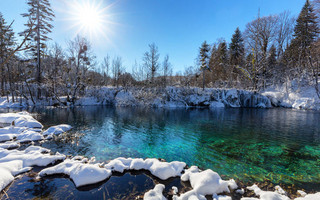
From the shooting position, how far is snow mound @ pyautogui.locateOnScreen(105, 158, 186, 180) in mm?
5098

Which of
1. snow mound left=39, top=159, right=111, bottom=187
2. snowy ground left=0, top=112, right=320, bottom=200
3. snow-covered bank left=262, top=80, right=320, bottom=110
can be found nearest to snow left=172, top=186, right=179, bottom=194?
snowy ground left=0, top=112, right=320, bottom=200

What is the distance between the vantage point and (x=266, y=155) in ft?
24.7

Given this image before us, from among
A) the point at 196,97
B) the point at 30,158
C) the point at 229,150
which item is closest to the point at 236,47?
the point at 196,97

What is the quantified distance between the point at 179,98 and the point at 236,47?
2675 cm

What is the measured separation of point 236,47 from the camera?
A: 146 feet

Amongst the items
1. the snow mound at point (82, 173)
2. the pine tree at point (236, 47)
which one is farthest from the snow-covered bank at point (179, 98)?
the snow mound at point (82, 173)

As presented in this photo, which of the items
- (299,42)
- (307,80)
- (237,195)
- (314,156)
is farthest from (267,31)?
(237,195)

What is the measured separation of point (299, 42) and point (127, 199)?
183 feet

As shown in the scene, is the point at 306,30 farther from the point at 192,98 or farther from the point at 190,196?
the point at 190,196

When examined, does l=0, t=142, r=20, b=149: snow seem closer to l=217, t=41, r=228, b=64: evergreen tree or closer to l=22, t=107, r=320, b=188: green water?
l=22, t=107, r=320, b=188: green water

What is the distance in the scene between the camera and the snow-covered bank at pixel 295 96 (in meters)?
28.0

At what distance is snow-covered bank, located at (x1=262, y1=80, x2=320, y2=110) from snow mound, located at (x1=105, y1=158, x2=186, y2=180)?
36.2 meters

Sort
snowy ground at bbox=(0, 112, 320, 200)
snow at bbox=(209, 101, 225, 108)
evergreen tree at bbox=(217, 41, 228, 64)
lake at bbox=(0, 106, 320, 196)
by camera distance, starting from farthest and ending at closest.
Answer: evergreen tree at bbox=(217, 41, 228, 64), snow at bbox=(209, 101, 225, 108), lake at bbox=(0, 106, 320, 196), snowy ground at bbox=(0, 112, 320, 200)

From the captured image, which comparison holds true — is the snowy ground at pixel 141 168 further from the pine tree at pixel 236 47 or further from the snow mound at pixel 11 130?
the pine tree at pixel 236 47
